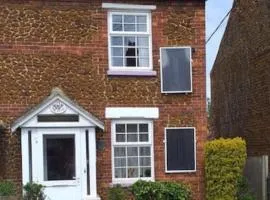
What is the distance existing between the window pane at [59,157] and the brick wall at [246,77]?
6406 mm

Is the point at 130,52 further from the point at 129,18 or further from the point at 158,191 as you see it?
the point at 158,191

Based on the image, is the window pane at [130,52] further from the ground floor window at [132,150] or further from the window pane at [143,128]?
the window pane at [143,128]

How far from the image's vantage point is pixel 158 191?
48.1 feet

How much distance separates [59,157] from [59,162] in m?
0.13

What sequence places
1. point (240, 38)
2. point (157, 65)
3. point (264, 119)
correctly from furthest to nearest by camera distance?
point (240, 38), point (264, 119), point (157, 65)

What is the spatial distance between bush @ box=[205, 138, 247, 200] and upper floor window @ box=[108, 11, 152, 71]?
2.94m

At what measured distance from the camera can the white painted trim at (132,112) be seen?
16.2 meters

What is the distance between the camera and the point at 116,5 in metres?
16.3

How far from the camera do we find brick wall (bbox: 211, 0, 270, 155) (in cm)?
1889

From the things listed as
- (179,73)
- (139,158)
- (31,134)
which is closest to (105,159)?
(139,158)

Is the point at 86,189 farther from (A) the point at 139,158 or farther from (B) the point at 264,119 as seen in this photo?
(B) the point at 264,119

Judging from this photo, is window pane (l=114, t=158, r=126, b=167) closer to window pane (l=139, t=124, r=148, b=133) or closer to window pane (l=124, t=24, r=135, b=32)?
window pane (l=139, t=124, r=148, b=133)

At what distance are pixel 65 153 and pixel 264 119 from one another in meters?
6.70

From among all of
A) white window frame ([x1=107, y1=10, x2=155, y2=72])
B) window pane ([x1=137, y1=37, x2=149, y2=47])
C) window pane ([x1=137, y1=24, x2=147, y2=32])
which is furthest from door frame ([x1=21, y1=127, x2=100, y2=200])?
window pane ([x1=137, y1=24, x2=147, y2=32])
